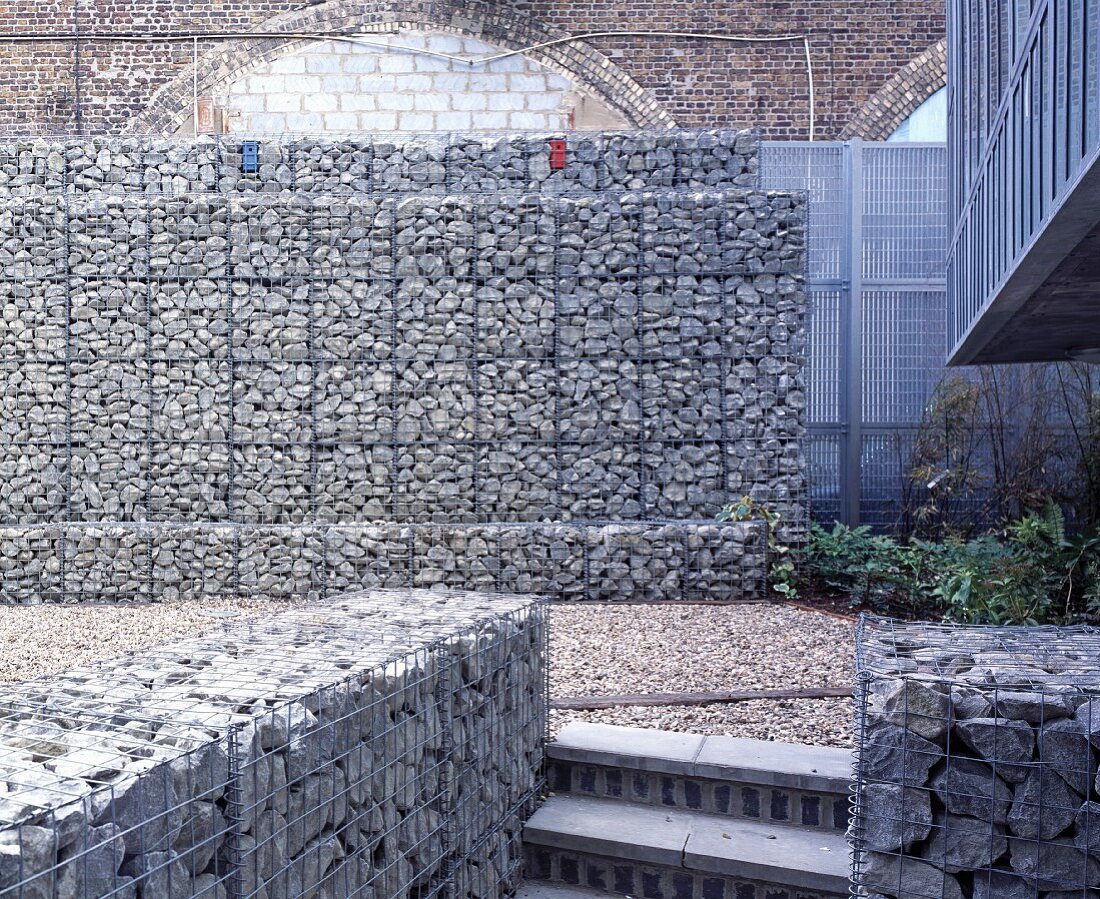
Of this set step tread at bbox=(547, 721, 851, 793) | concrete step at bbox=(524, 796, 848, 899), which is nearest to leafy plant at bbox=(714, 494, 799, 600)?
step tread at bbox=(547, 721, 851, 793)

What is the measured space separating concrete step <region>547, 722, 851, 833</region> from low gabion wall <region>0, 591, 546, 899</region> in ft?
0.85

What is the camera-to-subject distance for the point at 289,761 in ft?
8.70

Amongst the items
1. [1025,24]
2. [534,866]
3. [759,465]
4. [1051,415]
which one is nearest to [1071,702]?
[534,866]

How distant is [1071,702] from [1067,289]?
8.39ft

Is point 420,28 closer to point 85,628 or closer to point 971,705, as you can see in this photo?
point 85,628

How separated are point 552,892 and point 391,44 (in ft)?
39.9

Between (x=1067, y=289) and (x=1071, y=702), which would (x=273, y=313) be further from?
(x=1071, y=702)

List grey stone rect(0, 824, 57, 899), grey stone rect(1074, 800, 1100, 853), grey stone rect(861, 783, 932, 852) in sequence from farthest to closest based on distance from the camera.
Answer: grey stone rect(861, 783, 932, 852), grey stone rect(1074, 800, 1100, 853), grey stone rect(0, 824, 57, 899)

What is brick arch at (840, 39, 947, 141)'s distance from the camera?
13961 millimetres

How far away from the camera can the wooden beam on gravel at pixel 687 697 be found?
556 centimetres

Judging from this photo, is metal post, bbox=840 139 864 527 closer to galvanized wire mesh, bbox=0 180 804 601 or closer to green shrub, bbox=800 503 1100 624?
green shrub, bbox=800 503 1100 624

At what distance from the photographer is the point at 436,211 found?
877 cm

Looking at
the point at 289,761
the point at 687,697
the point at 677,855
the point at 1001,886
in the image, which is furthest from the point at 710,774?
the point at 289,761

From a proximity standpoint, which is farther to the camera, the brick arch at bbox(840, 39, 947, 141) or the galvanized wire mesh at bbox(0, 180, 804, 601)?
the brick arch at bbox(840, 39, 947, 141)
